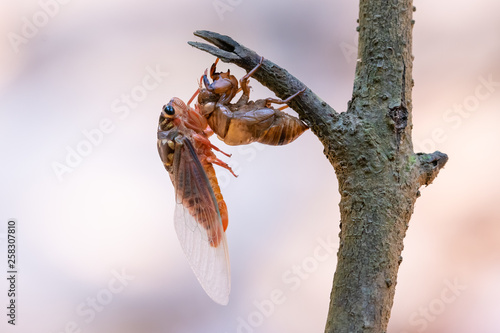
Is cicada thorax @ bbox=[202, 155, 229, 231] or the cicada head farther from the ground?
the cicada head

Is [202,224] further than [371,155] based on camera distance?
Yes

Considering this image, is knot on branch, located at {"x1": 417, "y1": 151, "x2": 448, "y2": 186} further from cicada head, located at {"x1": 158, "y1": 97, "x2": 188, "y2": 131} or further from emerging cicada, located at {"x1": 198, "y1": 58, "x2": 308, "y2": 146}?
cicada head, located at {"x1": 158, "y1": 97, "x2": 188, "y2": 131}

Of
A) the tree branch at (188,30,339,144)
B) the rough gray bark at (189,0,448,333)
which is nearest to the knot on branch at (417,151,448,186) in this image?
the rough gray bark at (189,0,448,333)

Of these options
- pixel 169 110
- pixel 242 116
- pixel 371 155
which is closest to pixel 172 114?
pixel 169 110

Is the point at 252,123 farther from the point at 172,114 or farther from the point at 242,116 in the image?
the point at 172,114

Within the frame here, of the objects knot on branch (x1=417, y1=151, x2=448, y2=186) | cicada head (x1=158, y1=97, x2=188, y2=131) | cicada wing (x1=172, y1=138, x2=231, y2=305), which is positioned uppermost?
cicada head (x1=158, y1=97, x2=188, y2=131)

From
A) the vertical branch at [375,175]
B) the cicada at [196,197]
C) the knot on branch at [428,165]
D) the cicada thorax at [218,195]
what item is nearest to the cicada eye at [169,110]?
the cicada at [196,197]

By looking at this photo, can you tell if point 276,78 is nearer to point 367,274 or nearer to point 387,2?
point 387,2

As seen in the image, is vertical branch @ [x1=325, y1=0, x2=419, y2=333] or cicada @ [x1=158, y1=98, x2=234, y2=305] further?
cicada @ [x1=158, y1=98, x2=234, y2=305]
